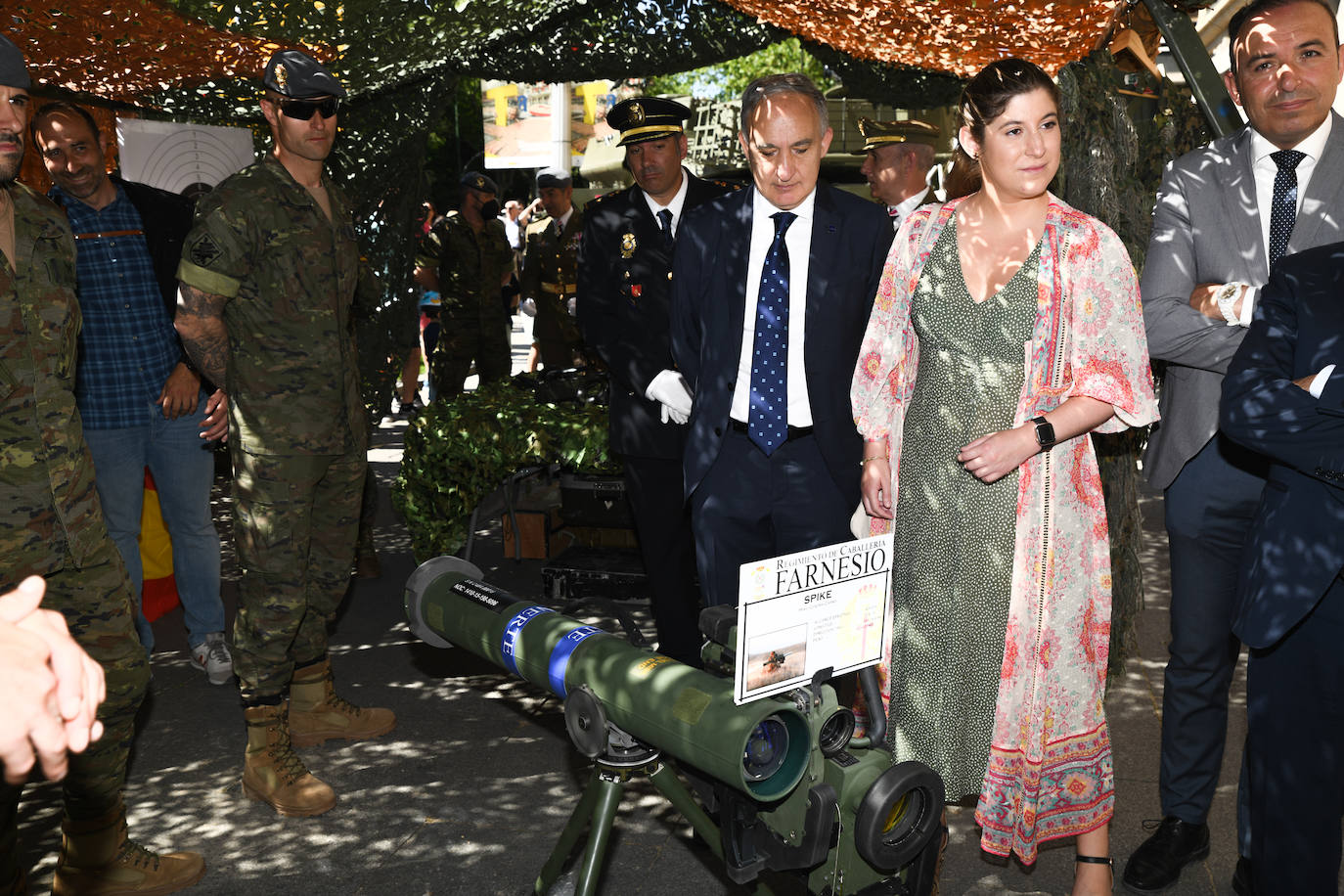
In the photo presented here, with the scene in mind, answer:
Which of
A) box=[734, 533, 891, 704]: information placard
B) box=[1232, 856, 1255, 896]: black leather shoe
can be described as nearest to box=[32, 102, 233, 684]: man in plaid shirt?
box=[734, 533, 891, 704]: information placard

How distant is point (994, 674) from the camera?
2.78 m

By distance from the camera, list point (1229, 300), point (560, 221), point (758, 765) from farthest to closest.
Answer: point (560, 221) < point (1229, 300) < point (758, 765)

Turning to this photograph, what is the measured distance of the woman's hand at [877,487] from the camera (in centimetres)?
292

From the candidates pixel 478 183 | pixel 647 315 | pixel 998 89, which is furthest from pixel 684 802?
pixel 478 183

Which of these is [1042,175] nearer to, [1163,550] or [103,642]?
[103,642]

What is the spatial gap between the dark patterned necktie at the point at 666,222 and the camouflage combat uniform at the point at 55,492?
2014 mm

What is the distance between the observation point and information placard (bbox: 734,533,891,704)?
1.64 metres

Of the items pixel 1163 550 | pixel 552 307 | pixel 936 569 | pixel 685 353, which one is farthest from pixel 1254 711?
pixel 552 307

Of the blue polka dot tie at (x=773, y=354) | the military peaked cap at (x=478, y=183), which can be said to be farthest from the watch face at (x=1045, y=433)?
the military peaked cap at (x=478, y=183)

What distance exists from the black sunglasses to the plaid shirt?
146cm

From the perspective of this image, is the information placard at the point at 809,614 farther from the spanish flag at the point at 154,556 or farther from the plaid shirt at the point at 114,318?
the spanish flag at the point at 154,556

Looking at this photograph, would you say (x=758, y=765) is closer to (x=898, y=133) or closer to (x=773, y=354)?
(x=773, y=354)

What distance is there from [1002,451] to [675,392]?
1.31 m

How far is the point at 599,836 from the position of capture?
1.99 m
